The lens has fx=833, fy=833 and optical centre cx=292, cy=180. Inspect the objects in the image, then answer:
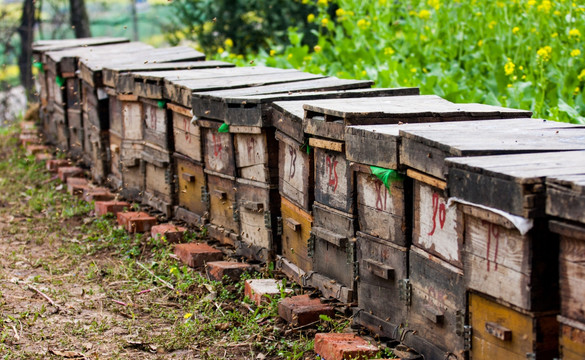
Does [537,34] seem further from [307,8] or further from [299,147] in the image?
[307,8]

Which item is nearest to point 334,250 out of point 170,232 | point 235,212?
point 235,212

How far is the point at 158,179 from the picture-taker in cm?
820

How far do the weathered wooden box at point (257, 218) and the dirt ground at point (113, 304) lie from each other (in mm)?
435

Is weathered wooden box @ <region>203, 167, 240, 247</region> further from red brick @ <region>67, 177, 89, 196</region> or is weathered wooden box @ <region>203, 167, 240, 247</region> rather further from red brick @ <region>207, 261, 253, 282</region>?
red brick @ <region>67, 177, 89, 196</region>

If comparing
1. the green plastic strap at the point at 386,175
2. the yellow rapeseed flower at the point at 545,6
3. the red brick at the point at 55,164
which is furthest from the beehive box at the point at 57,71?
the green plastic strap at the point at 386,175

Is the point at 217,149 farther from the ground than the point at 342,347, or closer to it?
farther from the ground

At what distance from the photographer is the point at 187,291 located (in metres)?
6.11

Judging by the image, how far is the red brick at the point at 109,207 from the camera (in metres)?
8.38

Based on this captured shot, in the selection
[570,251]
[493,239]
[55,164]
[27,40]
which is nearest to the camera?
[570,251]

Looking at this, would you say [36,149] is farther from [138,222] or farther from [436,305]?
[436,305]

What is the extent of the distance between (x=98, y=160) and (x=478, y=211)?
6723 millimetres

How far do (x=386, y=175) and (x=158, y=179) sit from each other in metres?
4.12

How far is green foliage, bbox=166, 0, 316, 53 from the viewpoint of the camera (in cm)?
1344


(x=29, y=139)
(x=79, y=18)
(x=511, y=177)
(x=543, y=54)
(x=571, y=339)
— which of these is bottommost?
(x=29, y=139)
